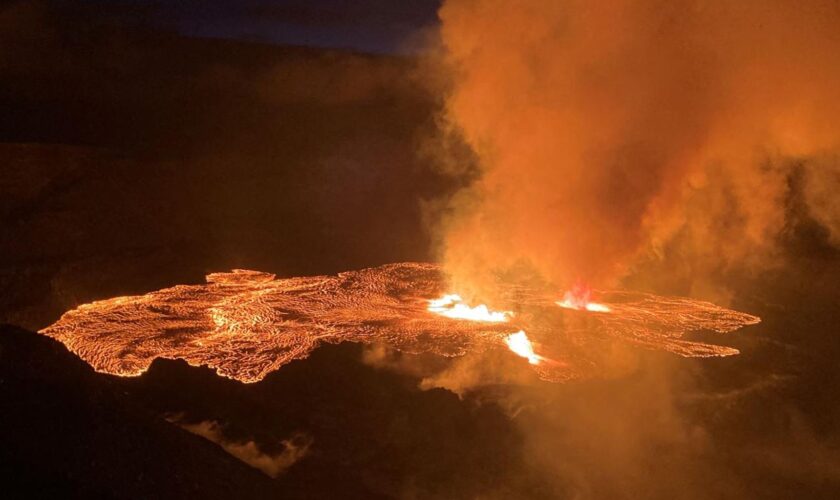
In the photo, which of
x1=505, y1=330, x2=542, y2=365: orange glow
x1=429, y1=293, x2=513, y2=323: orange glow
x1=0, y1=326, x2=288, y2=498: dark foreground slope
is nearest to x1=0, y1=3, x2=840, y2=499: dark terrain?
x1=0, y1=326, x2=288, y2=498: dark foreground slope

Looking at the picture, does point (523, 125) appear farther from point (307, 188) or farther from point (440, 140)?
point (440, 140)

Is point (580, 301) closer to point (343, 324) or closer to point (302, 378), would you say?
point (343, 324)

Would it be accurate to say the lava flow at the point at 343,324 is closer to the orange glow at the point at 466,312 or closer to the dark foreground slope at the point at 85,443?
the orange glow at the point at 466,312

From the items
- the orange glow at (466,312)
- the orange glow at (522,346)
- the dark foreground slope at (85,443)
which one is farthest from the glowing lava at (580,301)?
the dark foreground slope at (85,443)

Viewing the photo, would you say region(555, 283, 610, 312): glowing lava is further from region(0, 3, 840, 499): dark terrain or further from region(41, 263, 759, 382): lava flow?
region(0, 3, 840, 499): dark terrain

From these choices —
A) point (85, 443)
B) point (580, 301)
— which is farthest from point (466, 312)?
point (85, 443)

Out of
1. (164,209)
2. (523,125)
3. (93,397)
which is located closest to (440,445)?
(93,397)
